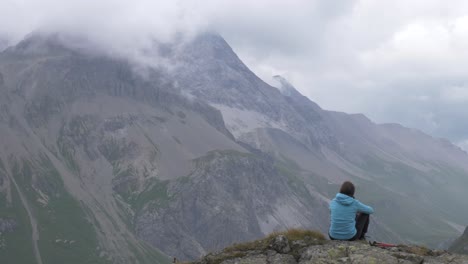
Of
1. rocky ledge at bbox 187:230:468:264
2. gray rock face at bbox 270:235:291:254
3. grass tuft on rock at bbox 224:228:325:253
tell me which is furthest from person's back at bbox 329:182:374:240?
gray rock face at bbox 270:235:291:254

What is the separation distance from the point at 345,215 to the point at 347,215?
8 cm

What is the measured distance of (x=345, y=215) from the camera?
67.9ft

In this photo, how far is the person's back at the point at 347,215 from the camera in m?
20.6

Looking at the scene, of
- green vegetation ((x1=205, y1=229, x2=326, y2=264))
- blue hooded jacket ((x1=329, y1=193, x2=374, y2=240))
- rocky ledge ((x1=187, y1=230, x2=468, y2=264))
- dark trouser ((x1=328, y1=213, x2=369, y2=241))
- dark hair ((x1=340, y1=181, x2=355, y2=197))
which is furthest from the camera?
dark trouser ((x1=328, y1=213, x2=369, y2=241))

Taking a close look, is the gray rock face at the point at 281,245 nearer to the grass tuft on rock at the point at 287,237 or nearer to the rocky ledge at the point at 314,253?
the rocky ledge at the point at 314,253

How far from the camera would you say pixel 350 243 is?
2019 centimetres

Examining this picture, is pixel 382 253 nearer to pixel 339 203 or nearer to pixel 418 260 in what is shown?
pixel 418 260

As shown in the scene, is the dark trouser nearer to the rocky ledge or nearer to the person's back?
the person's back

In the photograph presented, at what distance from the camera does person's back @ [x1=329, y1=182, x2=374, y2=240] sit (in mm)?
20641

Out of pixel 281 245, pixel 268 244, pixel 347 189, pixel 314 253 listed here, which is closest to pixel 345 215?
pixel 347 189

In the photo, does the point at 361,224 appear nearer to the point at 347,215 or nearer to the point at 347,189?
the point at 347,215

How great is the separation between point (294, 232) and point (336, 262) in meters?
3.85

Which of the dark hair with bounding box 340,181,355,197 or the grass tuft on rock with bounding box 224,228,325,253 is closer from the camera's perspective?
the dark hair with bounding box 340,181,355,197

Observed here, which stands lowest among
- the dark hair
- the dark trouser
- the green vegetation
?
the green vegetation
